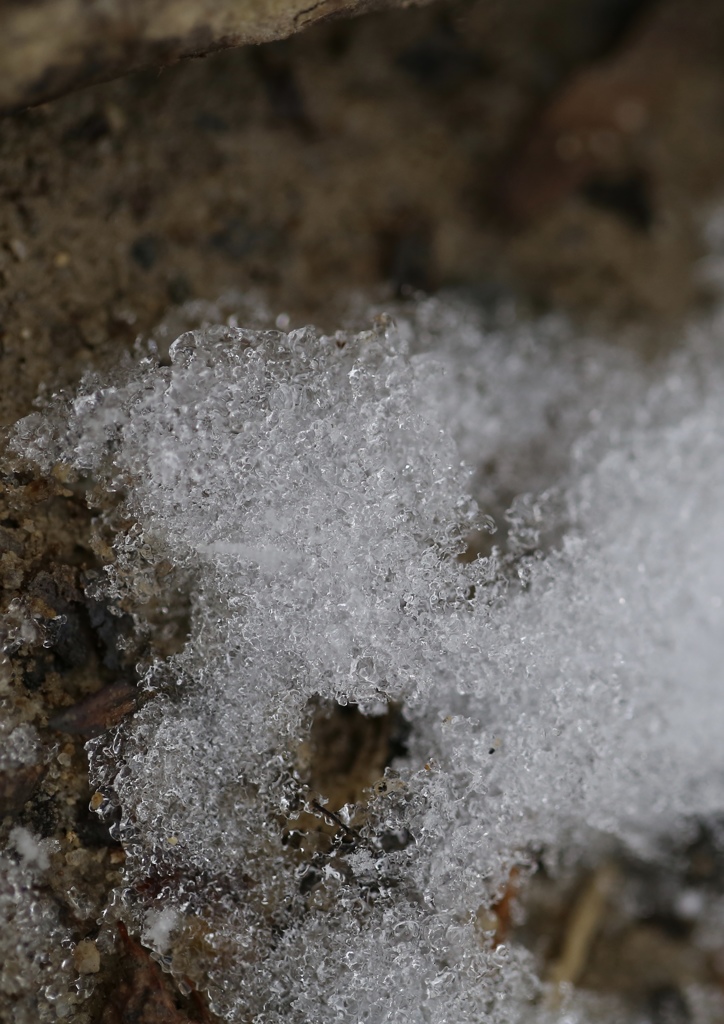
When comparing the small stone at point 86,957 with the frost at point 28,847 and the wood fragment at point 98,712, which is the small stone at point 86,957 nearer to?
the frost at point 28,847

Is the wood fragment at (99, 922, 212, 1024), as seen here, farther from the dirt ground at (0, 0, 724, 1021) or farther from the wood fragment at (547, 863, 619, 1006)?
the wood fragment at (547, 863, 619, 1006)

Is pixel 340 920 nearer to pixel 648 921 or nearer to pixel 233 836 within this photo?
pixel 233 836

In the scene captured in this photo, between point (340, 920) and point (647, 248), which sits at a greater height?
point (647, 248)

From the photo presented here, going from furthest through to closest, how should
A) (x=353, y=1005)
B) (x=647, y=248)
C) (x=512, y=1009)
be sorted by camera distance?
(x=647, y=248) < (x=512, y=1009) < (x=353, y=1005)

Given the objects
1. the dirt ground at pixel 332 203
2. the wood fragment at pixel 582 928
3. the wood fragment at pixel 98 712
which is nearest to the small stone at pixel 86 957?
the dirt ground at pixel 332 203

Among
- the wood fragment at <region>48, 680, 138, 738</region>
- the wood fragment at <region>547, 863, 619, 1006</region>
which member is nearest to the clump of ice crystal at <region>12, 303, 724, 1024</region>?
the wood fragment at <region>48, 680, 138, 738</region>

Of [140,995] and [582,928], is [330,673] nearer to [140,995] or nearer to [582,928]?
[140,995]

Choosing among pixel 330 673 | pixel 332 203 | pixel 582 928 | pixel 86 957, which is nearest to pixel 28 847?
pixel 86 957

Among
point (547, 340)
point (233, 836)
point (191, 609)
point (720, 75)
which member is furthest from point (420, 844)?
point (720, 75)
